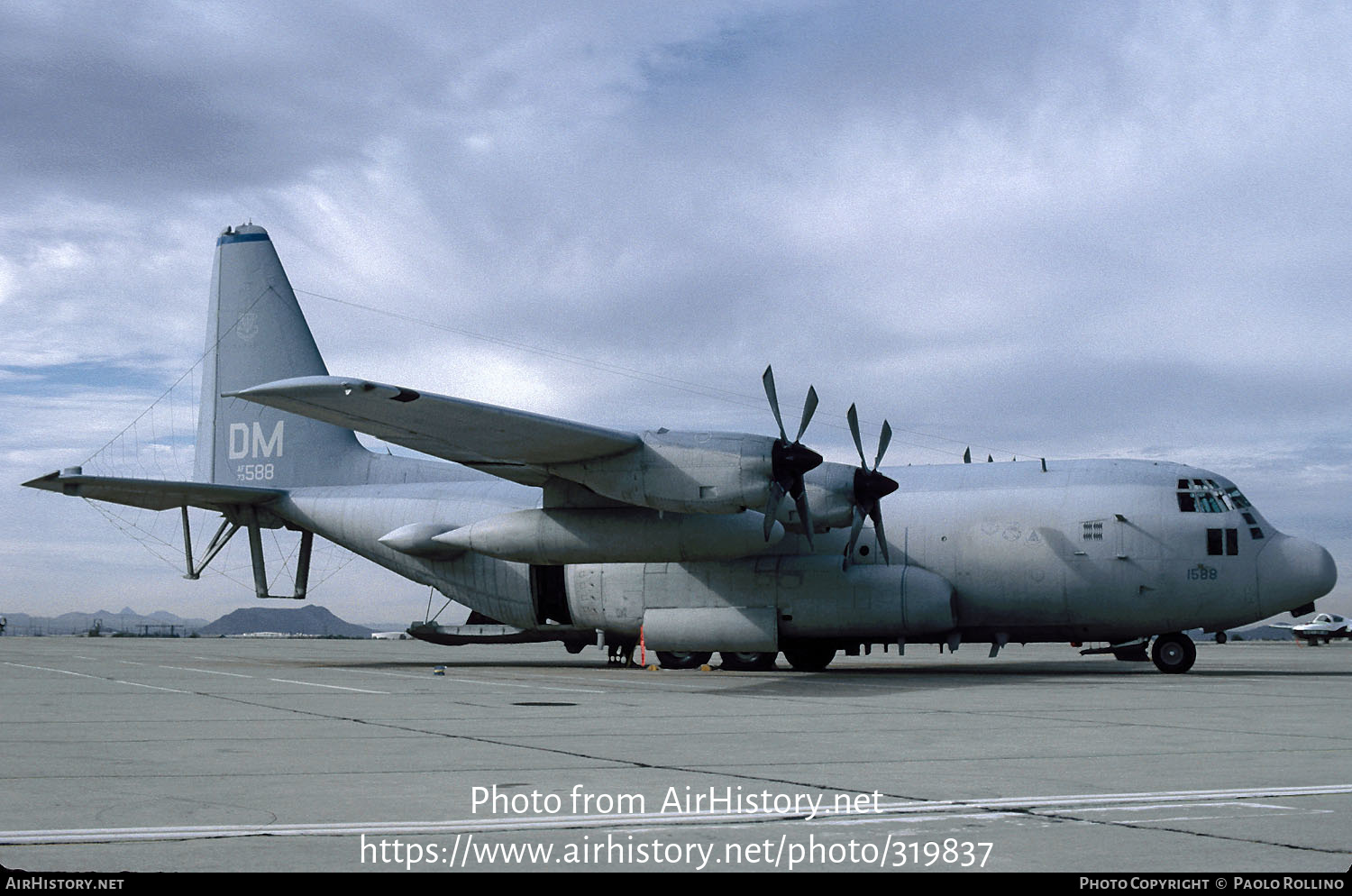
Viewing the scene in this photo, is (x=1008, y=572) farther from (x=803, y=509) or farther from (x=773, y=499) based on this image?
(x=773, y=499)

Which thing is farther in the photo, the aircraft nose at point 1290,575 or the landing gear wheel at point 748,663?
the landing gear wheel at point 748,663

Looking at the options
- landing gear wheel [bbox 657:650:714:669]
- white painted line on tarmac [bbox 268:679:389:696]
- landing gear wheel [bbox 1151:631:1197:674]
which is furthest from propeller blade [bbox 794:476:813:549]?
landing gear wheel [bbox 1151:631:1197:674]

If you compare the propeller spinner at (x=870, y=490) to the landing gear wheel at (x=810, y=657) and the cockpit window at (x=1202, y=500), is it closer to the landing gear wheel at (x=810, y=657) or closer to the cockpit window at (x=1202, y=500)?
the landing gear wheel at (x=810, y=657)

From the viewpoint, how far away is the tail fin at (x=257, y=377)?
32969 millimetres

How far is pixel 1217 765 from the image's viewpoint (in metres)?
9.85

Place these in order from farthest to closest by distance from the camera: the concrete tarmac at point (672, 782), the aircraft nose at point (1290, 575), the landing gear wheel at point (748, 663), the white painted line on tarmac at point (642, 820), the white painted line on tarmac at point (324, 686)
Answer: the landing gear wheel at point (748, 663) < the aircraft nose at point (1290, 575) < the white painted line on tarmac at point (324, 686) < the white painted line on tarmac at point (642, 820) < the concrete tarmac at point (672, 782)

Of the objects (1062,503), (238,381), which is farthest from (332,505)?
(1062,503)

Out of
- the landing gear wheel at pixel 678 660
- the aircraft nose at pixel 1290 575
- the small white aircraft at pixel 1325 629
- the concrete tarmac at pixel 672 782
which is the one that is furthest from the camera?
the small white aircraft at pixel 1325 629

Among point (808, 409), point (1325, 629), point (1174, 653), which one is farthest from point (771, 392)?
point (1325, 629)

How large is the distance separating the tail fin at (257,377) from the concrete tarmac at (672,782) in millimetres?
14813

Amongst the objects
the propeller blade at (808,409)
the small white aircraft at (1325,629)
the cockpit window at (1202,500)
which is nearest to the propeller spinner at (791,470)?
the propeller blade at (808,409)

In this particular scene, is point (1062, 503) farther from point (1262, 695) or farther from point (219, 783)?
point (219, 783)

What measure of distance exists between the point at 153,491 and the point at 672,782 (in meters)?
24.3

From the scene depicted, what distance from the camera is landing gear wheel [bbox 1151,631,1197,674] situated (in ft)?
84.7
